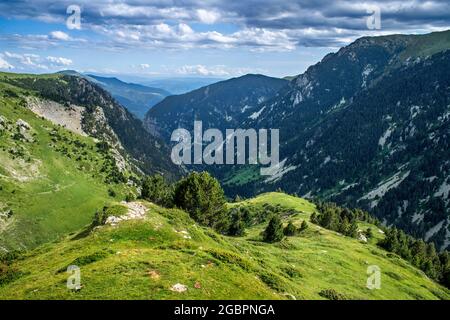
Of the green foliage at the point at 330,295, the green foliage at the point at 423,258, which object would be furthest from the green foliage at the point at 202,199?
the green foliage at the point at 423,258

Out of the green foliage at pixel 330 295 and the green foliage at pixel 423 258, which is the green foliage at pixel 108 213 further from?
the green foliage at pixel 423 258

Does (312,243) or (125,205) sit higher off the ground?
(125,205)

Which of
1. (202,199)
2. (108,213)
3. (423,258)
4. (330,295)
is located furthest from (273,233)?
(423,258)

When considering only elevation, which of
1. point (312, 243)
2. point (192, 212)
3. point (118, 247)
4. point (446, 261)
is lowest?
point (446, 261)

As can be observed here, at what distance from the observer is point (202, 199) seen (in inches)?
3871

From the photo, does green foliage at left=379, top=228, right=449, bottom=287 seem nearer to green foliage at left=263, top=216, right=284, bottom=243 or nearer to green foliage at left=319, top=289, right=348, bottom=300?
green foliage at left=263, top=216, right=284, bottom=243

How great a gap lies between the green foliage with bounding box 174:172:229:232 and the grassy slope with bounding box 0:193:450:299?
21.2m

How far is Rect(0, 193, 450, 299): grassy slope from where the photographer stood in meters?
36.7
